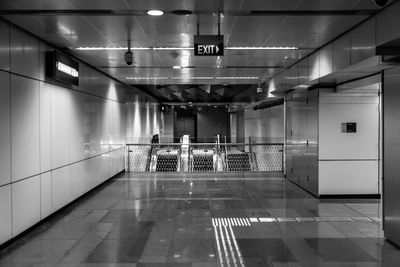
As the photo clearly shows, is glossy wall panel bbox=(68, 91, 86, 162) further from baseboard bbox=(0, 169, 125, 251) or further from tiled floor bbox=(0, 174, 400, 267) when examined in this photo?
tiled floor bbox=(0, 174, 400, 267)

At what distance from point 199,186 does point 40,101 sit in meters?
5.09

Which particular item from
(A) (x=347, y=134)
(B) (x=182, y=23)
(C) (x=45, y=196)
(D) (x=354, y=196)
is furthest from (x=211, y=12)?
(D) (x=354, y=196)

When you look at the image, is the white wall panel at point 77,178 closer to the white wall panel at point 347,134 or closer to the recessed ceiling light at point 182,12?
the recessed ceiling light at point 182,12

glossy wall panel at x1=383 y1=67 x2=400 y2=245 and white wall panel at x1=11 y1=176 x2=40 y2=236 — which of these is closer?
glossy wall panel at x1=383 y1=67 x2=400 y2=245

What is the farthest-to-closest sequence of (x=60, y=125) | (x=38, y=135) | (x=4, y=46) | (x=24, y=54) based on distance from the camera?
1. (x=60, y=125)
2. (x=38, y=135)
3. (x=24, y=54)
4. (x=4, y=46)

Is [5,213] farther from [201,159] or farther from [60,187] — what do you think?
[201,159]

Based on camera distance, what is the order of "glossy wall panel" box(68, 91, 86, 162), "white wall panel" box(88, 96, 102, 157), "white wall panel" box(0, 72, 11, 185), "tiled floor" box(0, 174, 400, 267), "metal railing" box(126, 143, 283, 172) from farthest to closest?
"metal railing" box(126, 143, 283, 172), "white wall panel" box(88, 96, 102, 157), "glossy wall panel" box(68, 91, 86, 162), "white wall panel" box(0, 72, 11, 185), "tiled floor" box(0, 174, 400, 267)

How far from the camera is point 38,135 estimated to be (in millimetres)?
5828

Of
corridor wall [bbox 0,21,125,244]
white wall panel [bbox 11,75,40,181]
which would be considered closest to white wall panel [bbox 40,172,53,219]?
corridor wall [bbox 0,21,125,244]

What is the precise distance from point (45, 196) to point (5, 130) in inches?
67.3

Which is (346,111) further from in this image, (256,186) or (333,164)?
(256,186)

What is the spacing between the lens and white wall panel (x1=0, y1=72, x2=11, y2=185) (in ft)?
15.5

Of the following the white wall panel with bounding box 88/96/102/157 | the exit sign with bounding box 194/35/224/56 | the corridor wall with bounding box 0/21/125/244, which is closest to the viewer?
the corridor wall with bounding box 0/21/125/244

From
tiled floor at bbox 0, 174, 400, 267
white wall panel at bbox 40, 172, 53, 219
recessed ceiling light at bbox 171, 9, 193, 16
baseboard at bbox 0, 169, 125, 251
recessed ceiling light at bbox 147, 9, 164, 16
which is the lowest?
tiled floor at bbox 0, 174, 400, 267
